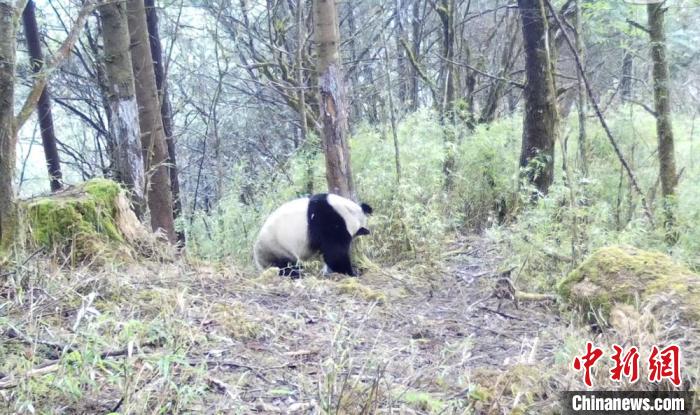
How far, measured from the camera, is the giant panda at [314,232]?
6.71 metres

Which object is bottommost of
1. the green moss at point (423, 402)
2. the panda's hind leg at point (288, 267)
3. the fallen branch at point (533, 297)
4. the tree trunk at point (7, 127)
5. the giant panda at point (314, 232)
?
the fallen branch at point (533, 297)

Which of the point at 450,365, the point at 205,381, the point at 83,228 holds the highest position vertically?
the point at 83,228

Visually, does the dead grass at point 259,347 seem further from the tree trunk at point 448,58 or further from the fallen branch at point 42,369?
the tree trunk at point 448,58

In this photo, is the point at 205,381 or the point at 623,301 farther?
the point at 623,301

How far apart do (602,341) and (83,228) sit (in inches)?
161

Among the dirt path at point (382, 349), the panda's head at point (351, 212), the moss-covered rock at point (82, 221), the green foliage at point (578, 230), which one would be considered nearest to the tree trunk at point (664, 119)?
Answer: the green foliage at point (578, 230)

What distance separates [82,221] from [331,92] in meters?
2.83

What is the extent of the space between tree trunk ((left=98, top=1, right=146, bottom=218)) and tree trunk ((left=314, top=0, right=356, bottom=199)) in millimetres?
2188

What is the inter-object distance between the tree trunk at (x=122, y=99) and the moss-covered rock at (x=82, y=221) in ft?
4.23

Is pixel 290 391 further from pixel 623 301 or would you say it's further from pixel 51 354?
pixel 623 301

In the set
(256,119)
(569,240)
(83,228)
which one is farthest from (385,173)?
(256,119)

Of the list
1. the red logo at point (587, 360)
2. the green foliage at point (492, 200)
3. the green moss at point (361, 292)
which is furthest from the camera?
the green foliage at point (492, 200)

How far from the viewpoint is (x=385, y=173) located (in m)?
8.53

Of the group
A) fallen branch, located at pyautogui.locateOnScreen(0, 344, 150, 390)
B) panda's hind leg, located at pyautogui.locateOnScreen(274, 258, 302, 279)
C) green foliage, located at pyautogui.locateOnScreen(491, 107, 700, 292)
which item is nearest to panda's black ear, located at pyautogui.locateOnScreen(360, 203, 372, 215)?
panda's hind leg, located at pyautogui.locateOnScreen(274, 258, 302, 279)
